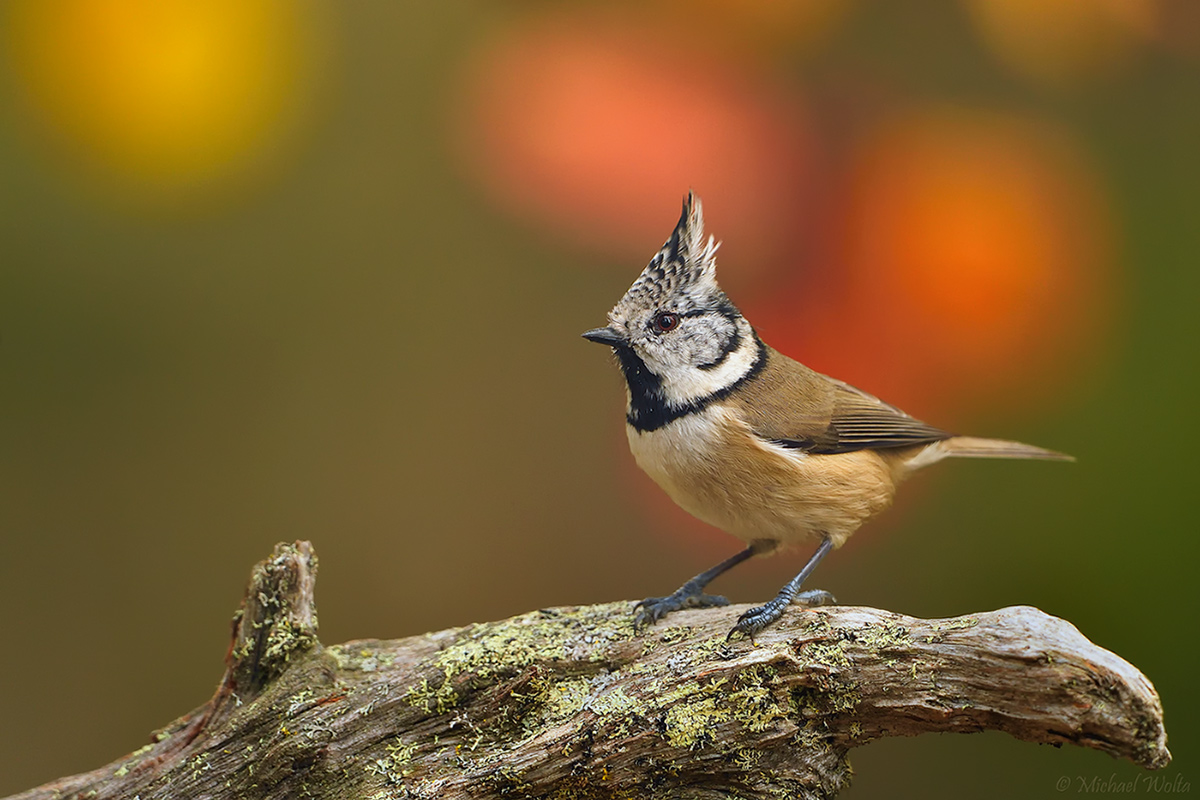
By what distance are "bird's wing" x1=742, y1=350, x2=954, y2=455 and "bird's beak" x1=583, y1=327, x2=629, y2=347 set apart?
0.30 meters

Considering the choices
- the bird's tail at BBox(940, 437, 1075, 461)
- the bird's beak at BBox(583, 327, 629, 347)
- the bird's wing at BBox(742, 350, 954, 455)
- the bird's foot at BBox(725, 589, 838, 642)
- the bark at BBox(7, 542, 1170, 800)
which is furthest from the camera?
the bird's tail at BBox(940, 437, 1075, 461)

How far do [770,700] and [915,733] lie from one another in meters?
0.28

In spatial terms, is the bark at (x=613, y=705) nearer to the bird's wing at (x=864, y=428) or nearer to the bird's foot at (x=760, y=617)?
the bird's foot at (x=760, y=617)

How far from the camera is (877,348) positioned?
2.75 meters

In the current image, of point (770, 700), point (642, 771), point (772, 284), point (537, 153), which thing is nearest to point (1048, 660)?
point (770, 700)

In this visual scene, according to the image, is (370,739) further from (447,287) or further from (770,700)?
(447,287)

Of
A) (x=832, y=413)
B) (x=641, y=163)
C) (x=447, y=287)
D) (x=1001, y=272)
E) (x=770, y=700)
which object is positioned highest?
(x=641, y=163)

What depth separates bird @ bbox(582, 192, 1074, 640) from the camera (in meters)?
1.93

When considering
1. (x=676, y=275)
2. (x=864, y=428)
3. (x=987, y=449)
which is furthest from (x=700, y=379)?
(x=987, y=449)

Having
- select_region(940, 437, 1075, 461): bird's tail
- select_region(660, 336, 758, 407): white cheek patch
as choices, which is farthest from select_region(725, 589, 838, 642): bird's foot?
select_region(940, 437, 1075, 461): bird's tail

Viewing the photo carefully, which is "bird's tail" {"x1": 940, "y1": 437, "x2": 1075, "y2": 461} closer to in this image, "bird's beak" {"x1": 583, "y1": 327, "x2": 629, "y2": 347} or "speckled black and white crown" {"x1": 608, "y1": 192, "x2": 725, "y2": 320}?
"speckled black and white crown" {"x1": 608, "y1": 192, "x2": 725, "y2": 320}

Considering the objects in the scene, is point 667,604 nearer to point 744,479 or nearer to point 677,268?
point 744,479

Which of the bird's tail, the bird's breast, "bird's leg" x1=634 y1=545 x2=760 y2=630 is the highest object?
the bird's breast

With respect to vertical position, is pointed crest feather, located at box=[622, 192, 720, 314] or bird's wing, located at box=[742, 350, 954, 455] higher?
pointed crest feather, located at box=[622, 192, 720, 314]
